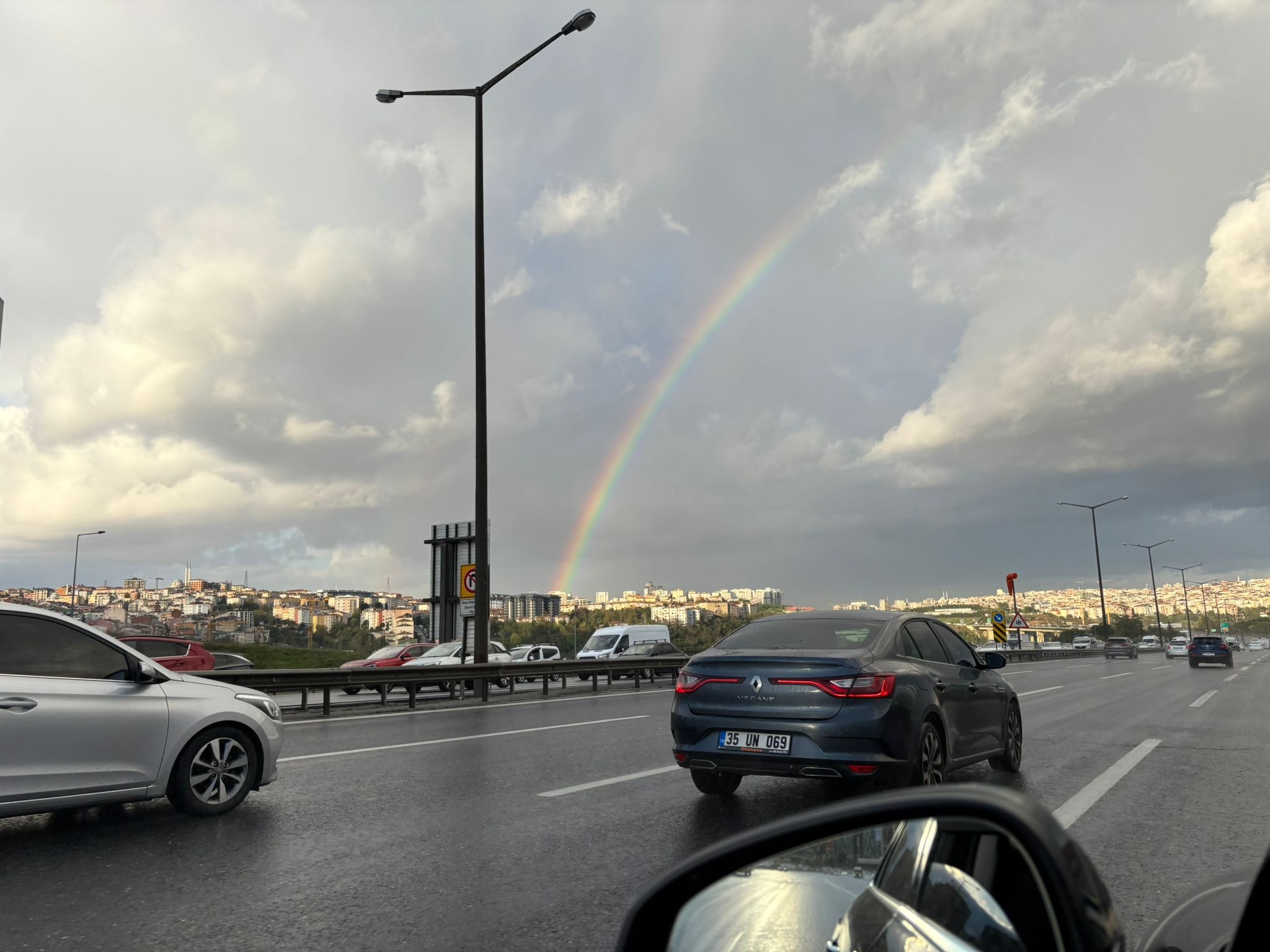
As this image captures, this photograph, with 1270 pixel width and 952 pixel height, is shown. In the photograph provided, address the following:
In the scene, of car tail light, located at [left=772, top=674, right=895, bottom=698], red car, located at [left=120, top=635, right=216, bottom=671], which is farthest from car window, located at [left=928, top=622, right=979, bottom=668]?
red car, located at [left=120, top=635, right=216, bottom=671]

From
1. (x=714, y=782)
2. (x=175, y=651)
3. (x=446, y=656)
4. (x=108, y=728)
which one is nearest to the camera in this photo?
(x=108, y=728)

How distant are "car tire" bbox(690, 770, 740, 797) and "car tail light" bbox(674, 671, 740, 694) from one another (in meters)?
0.79

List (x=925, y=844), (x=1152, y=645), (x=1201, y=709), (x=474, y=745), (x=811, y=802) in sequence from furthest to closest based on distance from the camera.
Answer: (x=1152, y=645), (x=1201, y=709), (x=474, y=745), (x=811, y=802), (x=925, y=844)

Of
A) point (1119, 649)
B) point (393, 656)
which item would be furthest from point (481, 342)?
point (1119, 649)

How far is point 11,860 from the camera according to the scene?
5621 mm

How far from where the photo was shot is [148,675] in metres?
6.78

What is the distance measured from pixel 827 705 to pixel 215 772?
4724mm

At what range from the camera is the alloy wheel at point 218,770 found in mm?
6930

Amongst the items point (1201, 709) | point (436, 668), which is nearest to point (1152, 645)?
point (1201, 709)

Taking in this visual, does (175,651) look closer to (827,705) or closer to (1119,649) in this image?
(827,705)

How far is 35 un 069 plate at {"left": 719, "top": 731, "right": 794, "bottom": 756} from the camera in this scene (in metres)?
6.64

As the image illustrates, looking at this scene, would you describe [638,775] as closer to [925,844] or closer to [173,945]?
[173,945]

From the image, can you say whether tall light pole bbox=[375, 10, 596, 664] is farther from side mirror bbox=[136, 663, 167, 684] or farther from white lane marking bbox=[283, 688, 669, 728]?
side mirror bbox=[136, 663, 167, 684]

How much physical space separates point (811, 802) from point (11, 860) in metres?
5.78
